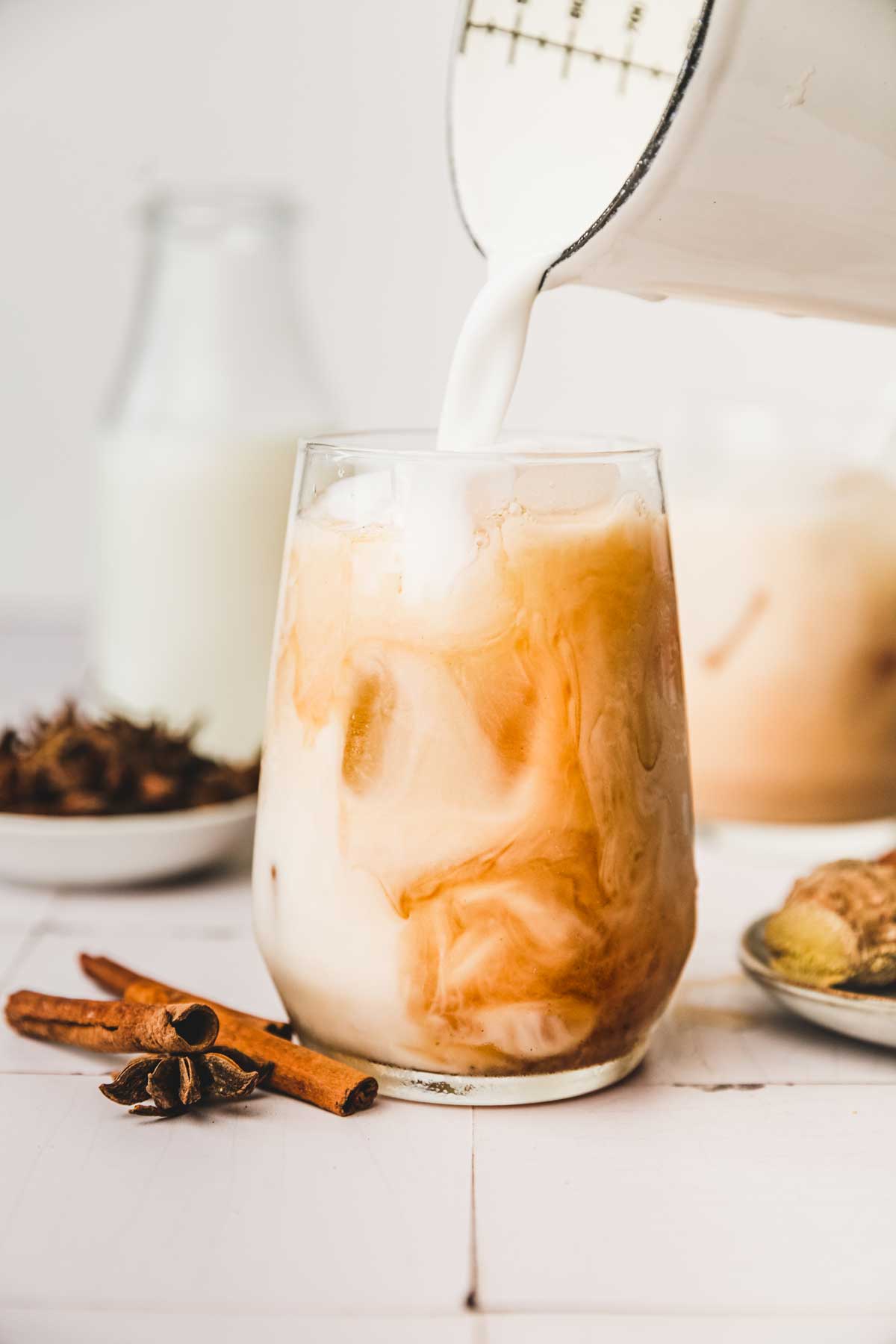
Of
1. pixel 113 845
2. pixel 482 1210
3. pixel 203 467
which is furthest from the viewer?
pixel 203 467

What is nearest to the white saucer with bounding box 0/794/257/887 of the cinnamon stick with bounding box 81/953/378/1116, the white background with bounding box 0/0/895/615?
the cinnamon stick with bounding box 81/953/378/1116

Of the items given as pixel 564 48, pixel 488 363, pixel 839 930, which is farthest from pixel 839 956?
pixel 564 48

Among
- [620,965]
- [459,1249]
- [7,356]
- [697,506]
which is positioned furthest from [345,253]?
[459,1249]

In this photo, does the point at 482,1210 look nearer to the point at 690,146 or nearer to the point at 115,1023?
the point at 115,1023

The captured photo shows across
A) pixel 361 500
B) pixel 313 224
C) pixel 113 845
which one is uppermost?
pixel 313 224

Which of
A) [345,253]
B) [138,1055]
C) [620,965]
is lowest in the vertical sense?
[138,1055]

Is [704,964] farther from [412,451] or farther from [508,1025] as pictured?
[412,451]
